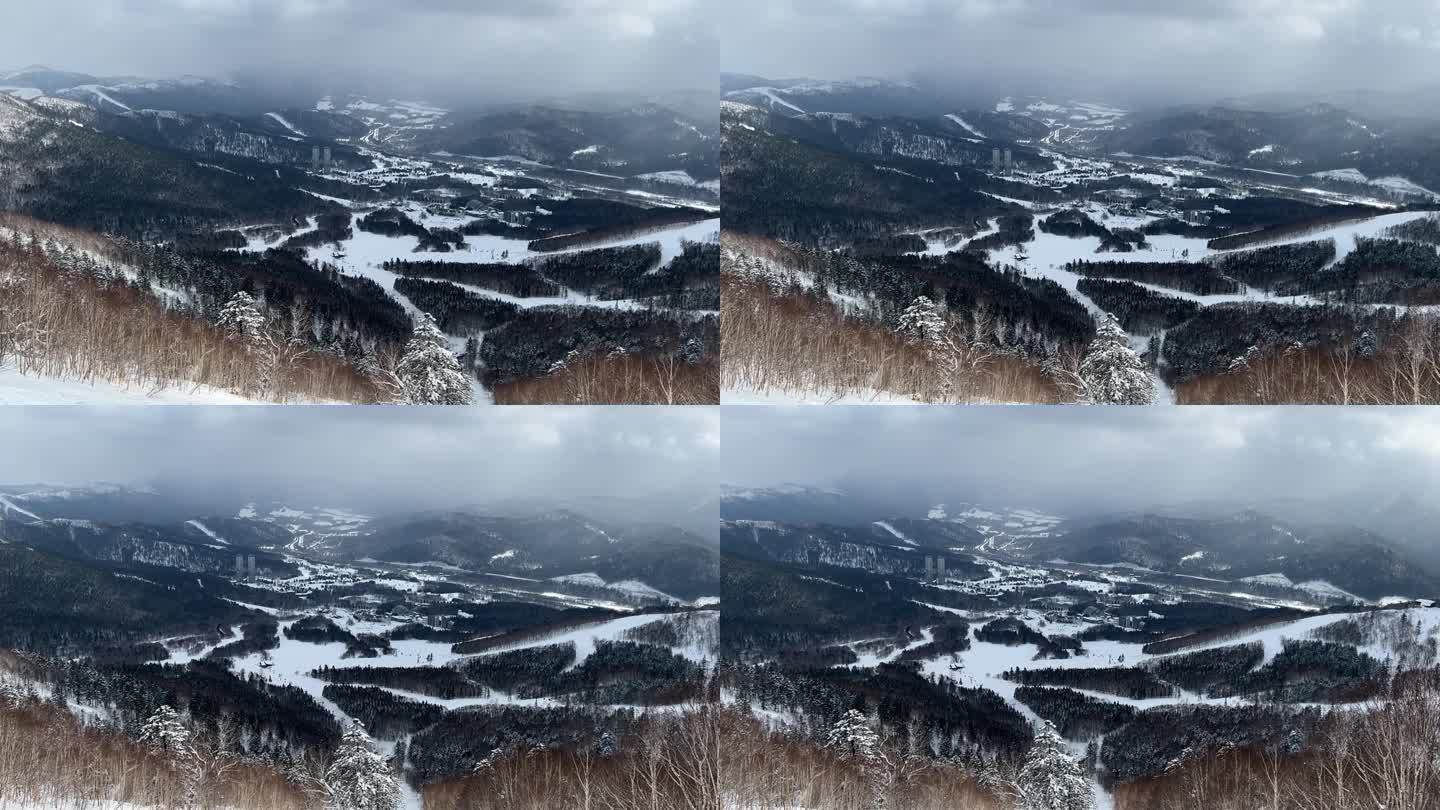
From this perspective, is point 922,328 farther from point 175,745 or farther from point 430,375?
point 175,745

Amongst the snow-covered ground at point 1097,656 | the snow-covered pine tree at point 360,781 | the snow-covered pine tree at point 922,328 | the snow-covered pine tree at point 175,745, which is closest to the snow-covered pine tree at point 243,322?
the snow-covered pine tree at point 175,745

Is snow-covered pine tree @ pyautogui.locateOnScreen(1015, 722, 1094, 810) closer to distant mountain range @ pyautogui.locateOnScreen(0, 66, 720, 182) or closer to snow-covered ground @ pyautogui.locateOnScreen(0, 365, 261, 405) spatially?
distant mountain range @ pyautogui.locateOnScreen(0, 66, 720, 182)

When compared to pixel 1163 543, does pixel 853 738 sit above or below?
below

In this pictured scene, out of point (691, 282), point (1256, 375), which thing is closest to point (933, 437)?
point (691, 282)

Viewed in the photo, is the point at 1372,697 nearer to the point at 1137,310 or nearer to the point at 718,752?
the point at 1137,310

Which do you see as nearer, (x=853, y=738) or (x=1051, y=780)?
(x=1051, y=780)

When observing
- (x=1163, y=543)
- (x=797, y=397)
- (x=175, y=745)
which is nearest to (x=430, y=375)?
(x=797, y=397)
